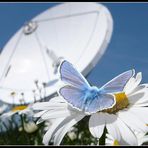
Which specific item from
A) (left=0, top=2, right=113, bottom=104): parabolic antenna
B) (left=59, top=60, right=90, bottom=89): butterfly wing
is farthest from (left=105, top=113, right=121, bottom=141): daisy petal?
(left=0, top=2, right=113, bottom=104): parabolic antenna

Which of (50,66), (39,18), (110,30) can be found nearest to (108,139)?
(110,30)

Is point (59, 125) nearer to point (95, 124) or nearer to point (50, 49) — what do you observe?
point (95, 124)

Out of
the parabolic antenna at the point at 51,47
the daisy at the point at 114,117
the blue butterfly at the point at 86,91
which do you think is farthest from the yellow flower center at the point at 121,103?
the parabolic antenna at the point at 51,47

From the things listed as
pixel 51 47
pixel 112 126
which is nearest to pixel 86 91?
pixel 112 126

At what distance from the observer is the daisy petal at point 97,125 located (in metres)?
0.99

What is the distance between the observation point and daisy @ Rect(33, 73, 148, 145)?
972 mm

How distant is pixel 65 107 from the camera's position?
1.16 meters

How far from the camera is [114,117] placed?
3.56ft

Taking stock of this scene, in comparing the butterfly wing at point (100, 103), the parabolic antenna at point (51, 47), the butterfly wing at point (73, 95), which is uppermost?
the parabolic antenna at point (51, 47)

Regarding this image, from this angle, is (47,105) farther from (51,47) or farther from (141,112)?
(51,47)

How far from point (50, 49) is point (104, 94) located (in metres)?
8.45

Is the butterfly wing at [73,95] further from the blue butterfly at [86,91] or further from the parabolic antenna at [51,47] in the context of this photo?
Answer: the parabolic antenna at [51,47]

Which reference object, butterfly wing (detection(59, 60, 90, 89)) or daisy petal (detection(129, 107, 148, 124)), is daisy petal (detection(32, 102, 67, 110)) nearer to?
butterfly wing (detection(59, 60, 90, 89))

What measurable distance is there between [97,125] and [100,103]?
53 millimetres
